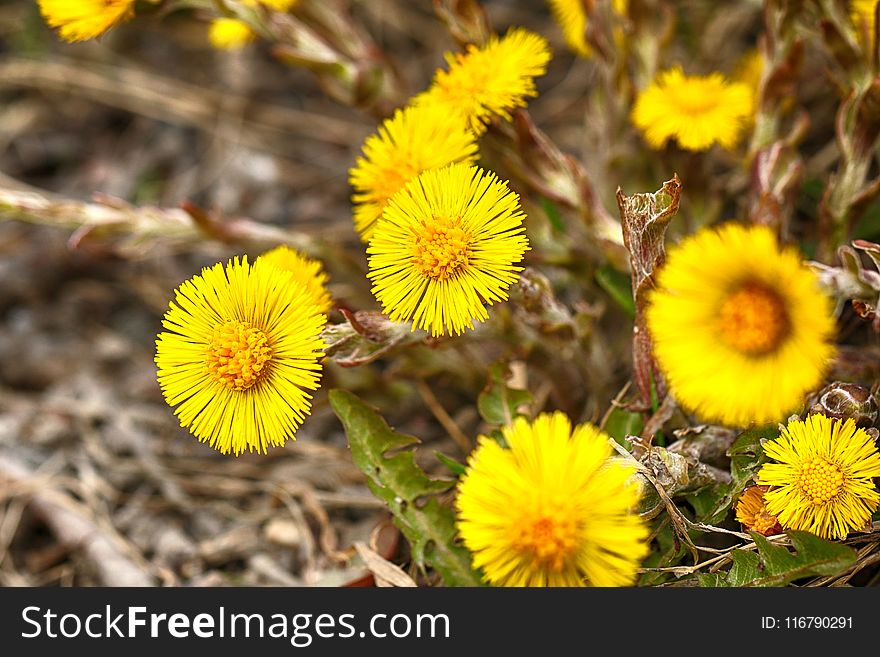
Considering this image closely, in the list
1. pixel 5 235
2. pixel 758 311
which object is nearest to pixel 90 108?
pixel 5 235

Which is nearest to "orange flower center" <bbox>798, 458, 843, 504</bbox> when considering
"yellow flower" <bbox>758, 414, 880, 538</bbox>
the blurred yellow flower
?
"yellow flower" <bbox>758, 414, 880, 538</bbox>

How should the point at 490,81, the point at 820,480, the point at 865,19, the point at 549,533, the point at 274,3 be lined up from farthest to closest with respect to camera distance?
the point at 274,3 → the point at 865,19 → the point at 490,81 → the point at 820,480 → the point at 549,533

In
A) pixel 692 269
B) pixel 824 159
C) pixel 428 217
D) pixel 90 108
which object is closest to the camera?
pixel 692 269

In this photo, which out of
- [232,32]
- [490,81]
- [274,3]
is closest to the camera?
[490,81]

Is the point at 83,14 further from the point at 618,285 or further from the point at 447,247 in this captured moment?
the point at 618,285

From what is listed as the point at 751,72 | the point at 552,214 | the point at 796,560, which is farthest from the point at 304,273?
the point at 751,72

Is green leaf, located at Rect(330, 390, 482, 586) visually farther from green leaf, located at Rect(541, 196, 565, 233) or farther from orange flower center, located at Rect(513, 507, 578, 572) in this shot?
green leaf, located at Rect(541, 196, 565, 233)
